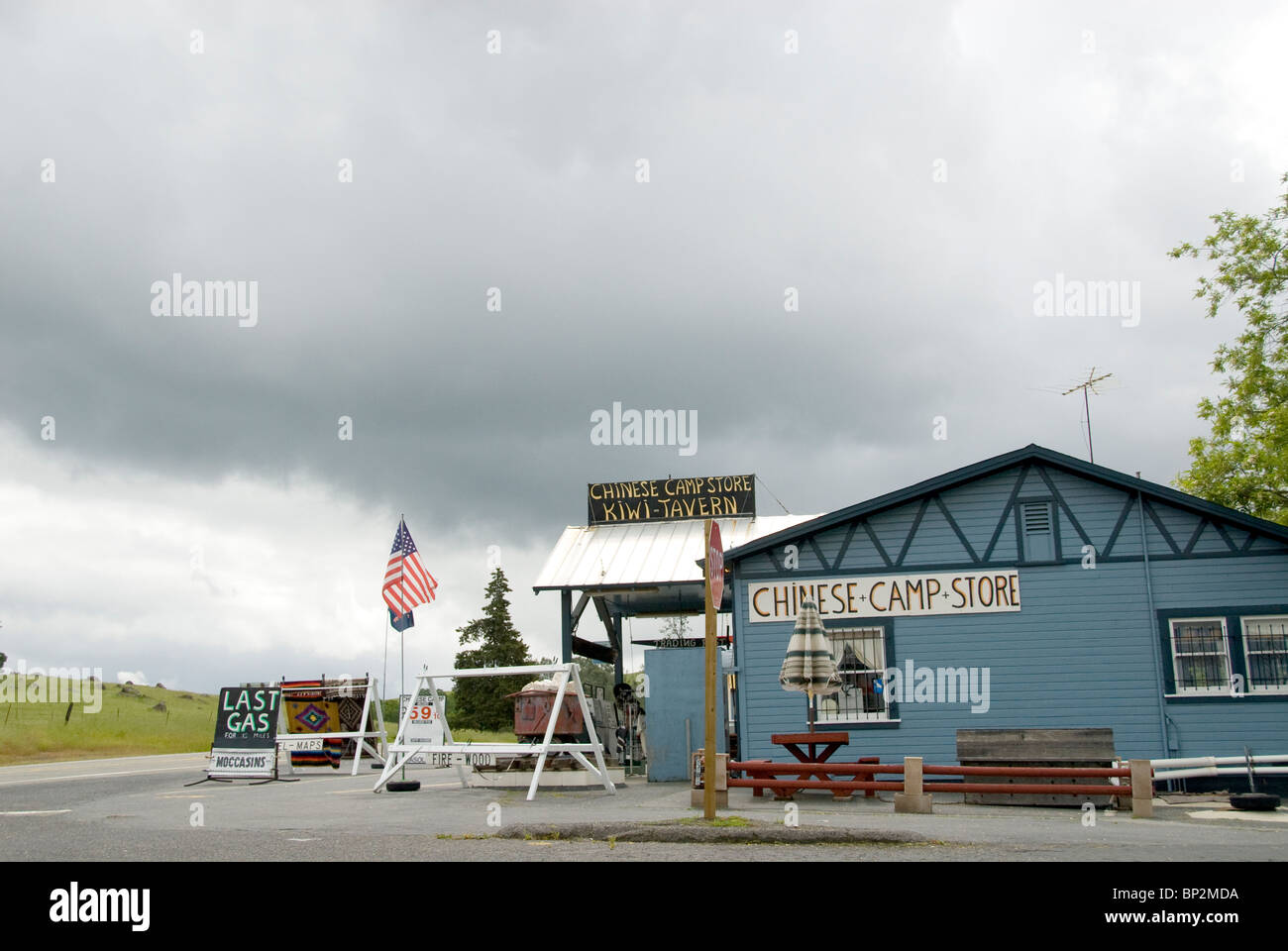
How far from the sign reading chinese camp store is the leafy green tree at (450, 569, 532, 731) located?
3044cm

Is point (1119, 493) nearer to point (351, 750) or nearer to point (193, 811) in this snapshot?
point (193, 811)

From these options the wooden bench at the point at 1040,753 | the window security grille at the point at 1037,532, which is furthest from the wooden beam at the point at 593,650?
the wooden bench at the point at 1040,753

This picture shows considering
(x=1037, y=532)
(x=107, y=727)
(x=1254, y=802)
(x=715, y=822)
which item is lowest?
(x=107, y=727)

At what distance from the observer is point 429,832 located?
10578 mm

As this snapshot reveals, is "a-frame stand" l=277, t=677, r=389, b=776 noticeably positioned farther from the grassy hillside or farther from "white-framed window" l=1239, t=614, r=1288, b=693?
"white-framed window" l=1239, t=614, r=1288, b=693

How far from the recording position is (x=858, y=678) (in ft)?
66.2

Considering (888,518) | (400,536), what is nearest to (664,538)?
(400,536)

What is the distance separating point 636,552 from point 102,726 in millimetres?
29842

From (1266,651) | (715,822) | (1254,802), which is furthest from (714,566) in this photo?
(1266,651)

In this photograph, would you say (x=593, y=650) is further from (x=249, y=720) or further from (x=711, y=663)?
(x=711, y=663)

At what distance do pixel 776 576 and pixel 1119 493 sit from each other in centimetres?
650

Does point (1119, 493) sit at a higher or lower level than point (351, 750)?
higher

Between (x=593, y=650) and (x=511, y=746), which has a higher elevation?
(x=593, y=650)
